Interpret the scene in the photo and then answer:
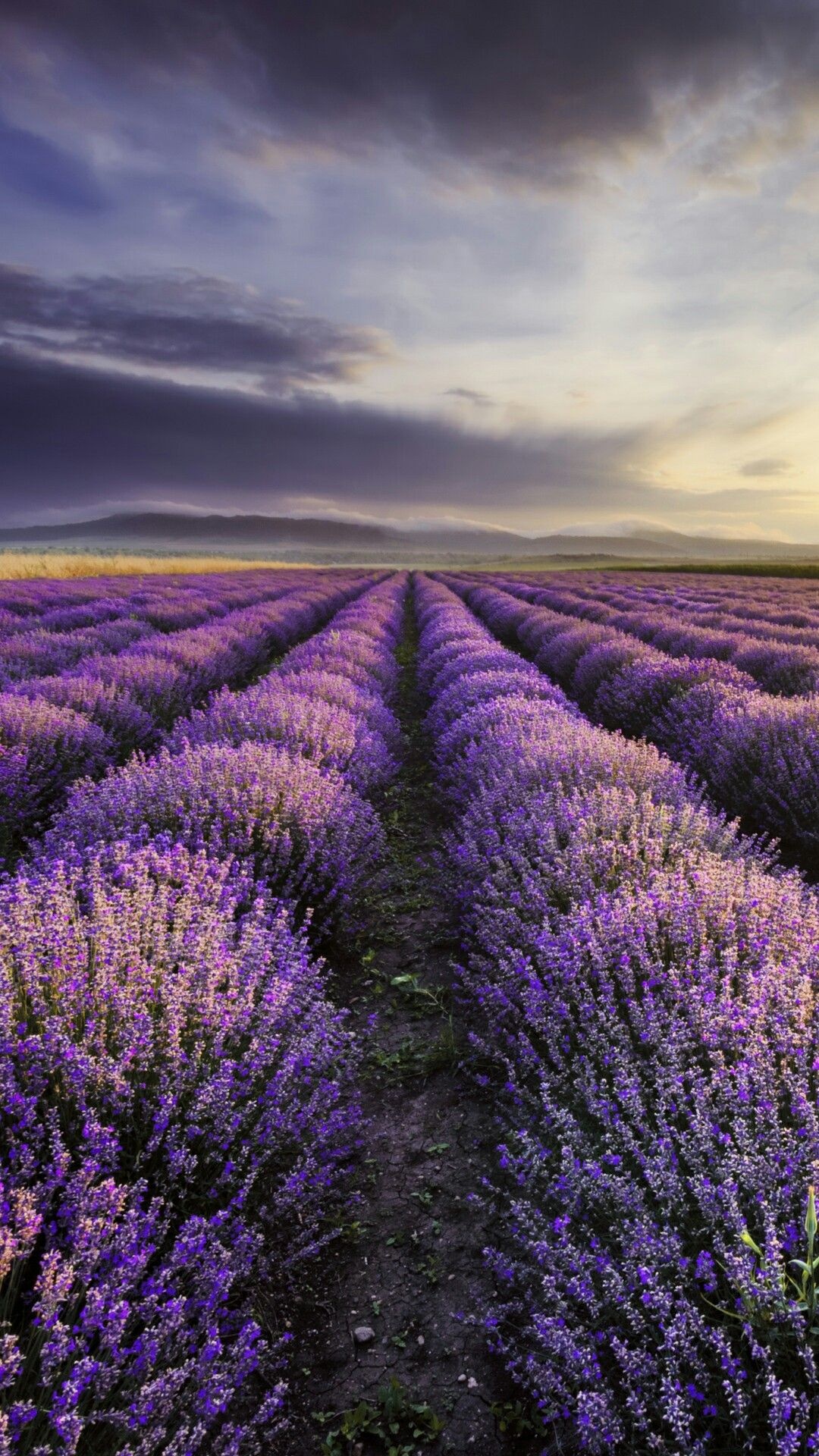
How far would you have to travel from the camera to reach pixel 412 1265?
2.15 m

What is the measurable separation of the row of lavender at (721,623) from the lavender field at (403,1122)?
15.4ft

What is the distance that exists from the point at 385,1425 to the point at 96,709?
5530 millimetres

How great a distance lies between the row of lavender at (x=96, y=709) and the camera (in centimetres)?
462

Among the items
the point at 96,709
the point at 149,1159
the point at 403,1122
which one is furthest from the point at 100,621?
the point at 149,1159

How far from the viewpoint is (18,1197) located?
139 centimetres

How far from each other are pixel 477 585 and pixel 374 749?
2176 cm

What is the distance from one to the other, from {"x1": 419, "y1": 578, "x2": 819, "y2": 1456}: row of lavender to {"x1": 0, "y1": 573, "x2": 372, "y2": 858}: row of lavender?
2.98 m

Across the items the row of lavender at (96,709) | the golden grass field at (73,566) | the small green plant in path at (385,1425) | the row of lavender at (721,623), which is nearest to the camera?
the small green plant in path at (385,1425)

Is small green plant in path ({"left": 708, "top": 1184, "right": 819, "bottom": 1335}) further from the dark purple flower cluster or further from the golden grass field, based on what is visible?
the golden grass field

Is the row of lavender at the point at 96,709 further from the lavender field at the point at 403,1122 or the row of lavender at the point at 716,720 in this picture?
the row of lavender at the point at 716,720

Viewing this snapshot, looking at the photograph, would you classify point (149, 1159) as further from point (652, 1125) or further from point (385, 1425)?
point (652, 1125)

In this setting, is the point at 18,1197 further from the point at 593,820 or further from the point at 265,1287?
the point at 593,820

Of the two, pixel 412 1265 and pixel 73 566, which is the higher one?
pixel 73 566

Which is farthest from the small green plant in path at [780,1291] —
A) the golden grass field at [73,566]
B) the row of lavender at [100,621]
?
the golden grass field at [73,566]
